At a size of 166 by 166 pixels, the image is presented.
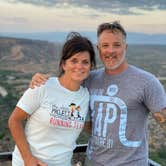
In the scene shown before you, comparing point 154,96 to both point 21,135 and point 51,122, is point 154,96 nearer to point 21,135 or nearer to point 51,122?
point 51,122

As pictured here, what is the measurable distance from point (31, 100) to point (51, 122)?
5.5 inches

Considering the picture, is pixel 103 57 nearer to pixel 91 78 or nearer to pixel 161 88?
pixel 91 78

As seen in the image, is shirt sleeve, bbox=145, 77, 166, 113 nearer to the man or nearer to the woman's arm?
the man

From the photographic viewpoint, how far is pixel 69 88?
1837mm

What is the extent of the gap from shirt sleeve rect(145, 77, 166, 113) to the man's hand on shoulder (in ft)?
1.63

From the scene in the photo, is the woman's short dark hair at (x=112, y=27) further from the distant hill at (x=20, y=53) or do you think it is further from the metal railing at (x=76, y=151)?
the distant hill at (x=20, y=53)

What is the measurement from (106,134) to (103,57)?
0.41m

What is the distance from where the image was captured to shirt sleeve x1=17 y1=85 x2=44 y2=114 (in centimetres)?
170

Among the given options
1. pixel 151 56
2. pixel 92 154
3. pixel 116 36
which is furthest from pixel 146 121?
pixel 151 56

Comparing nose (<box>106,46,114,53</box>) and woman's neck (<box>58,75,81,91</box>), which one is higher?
nose (<box>106,46,114,53</box>)

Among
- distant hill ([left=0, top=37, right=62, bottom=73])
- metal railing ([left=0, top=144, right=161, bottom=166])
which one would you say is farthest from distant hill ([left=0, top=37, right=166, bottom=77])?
metal railing ([left=0, top=144, right=161, bottom=166])

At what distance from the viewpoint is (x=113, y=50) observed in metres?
1.92

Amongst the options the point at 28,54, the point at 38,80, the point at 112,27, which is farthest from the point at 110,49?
the point at 28,54

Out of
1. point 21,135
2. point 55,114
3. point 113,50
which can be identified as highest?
point 113,50
